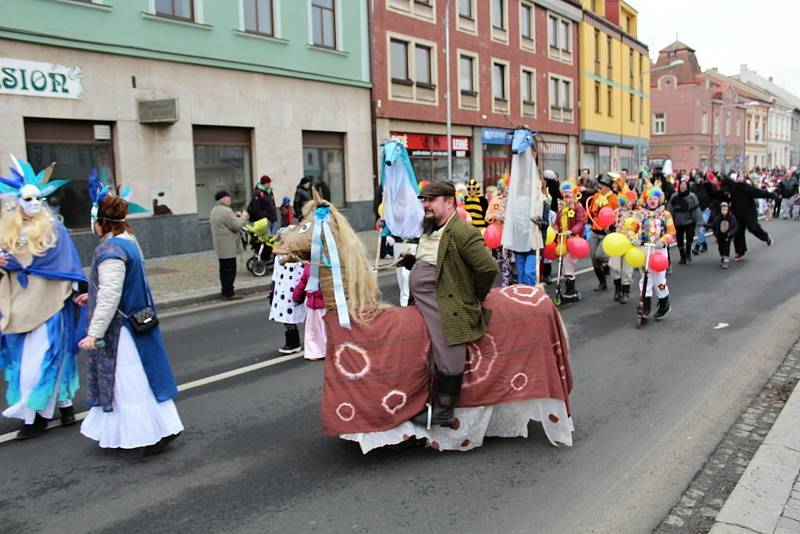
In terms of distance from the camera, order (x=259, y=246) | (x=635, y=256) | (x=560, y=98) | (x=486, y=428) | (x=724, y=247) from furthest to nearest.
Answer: (x=560, y=98)
(x=724, y=247)
(x=259, y=246)
(x=635, y=256)
(x=486, y=428)

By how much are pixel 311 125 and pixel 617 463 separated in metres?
17.3

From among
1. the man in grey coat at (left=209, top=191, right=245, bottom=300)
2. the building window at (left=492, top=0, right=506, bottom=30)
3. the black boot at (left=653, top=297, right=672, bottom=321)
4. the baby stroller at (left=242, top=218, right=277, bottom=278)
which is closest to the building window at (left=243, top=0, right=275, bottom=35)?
the baby stroller at (left=242, top=218, right=277, bottom=278)

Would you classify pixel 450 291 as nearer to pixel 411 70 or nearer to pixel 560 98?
pixel 411 70

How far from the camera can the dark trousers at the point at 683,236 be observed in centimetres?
1438

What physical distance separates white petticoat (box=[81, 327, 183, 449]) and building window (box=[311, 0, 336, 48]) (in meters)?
17.3

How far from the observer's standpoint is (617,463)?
4.64m

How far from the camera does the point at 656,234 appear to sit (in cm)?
893

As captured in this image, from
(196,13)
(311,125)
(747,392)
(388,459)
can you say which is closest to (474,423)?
(388,459)

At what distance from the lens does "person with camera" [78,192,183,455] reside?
461 cm

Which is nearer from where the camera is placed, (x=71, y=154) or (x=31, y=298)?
(x=31, y=298)

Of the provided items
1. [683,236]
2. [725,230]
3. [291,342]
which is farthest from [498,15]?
[291,342]

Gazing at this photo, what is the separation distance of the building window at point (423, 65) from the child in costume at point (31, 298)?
21465mm

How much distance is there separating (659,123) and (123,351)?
6718cm

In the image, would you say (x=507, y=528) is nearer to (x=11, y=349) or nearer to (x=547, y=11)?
(x=11, y=349)
